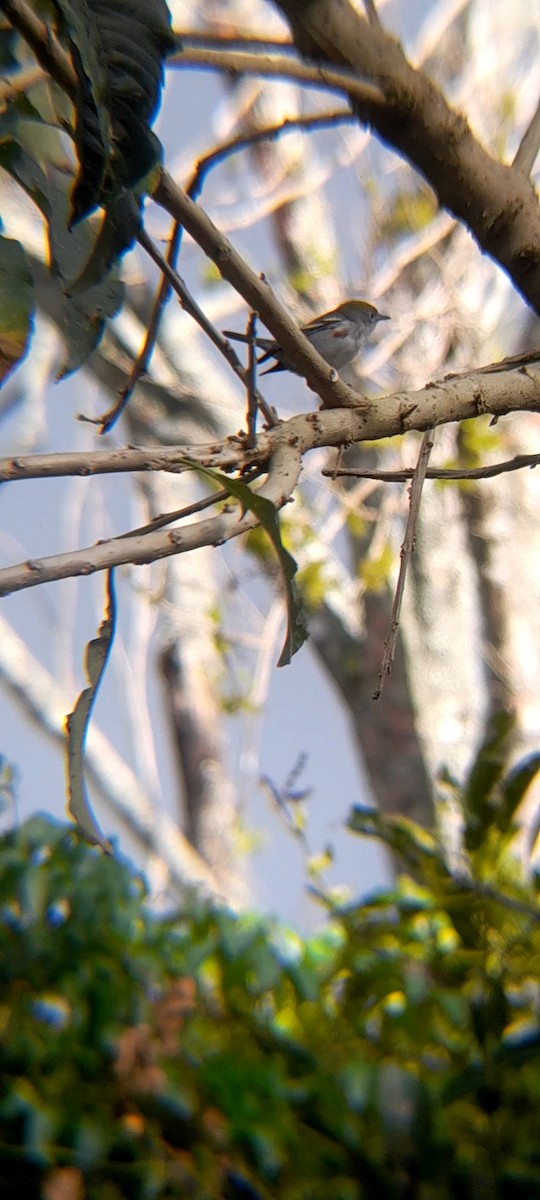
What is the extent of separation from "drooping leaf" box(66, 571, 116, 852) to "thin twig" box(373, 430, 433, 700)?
0.58 ft

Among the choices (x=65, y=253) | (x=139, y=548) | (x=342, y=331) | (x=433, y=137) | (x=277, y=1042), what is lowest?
(x=277, y=1042)

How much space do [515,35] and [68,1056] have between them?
4.85 m

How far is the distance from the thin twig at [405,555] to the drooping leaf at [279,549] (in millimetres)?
60

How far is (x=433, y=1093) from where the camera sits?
1297 mm

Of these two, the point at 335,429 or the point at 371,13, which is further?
the point at 371,13

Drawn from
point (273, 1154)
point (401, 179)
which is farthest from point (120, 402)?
point (401, 179)

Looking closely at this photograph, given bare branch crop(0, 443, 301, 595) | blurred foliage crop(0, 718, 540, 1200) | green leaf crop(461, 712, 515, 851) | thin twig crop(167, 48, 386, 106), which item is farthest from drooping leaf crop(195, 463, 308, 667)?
green leaf crop(461, 712, 515, 851)

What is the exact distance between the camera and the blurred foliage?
1255mm

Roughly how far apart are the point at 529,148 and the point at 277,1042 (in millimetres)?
1128

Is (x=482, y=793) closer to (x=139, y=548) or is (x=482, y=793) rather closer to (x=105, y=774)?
(x=139, y=548)

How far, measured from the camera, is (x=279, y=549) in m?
0.61

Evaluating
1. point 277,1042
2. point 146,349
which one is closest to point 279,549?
point 146,349

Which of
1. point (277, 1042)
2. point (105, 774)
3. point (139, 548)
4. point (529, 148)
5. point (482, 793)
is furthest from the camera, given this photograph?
point (105, 774)

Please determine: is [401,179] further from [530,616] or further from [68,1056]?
[68,1056]
